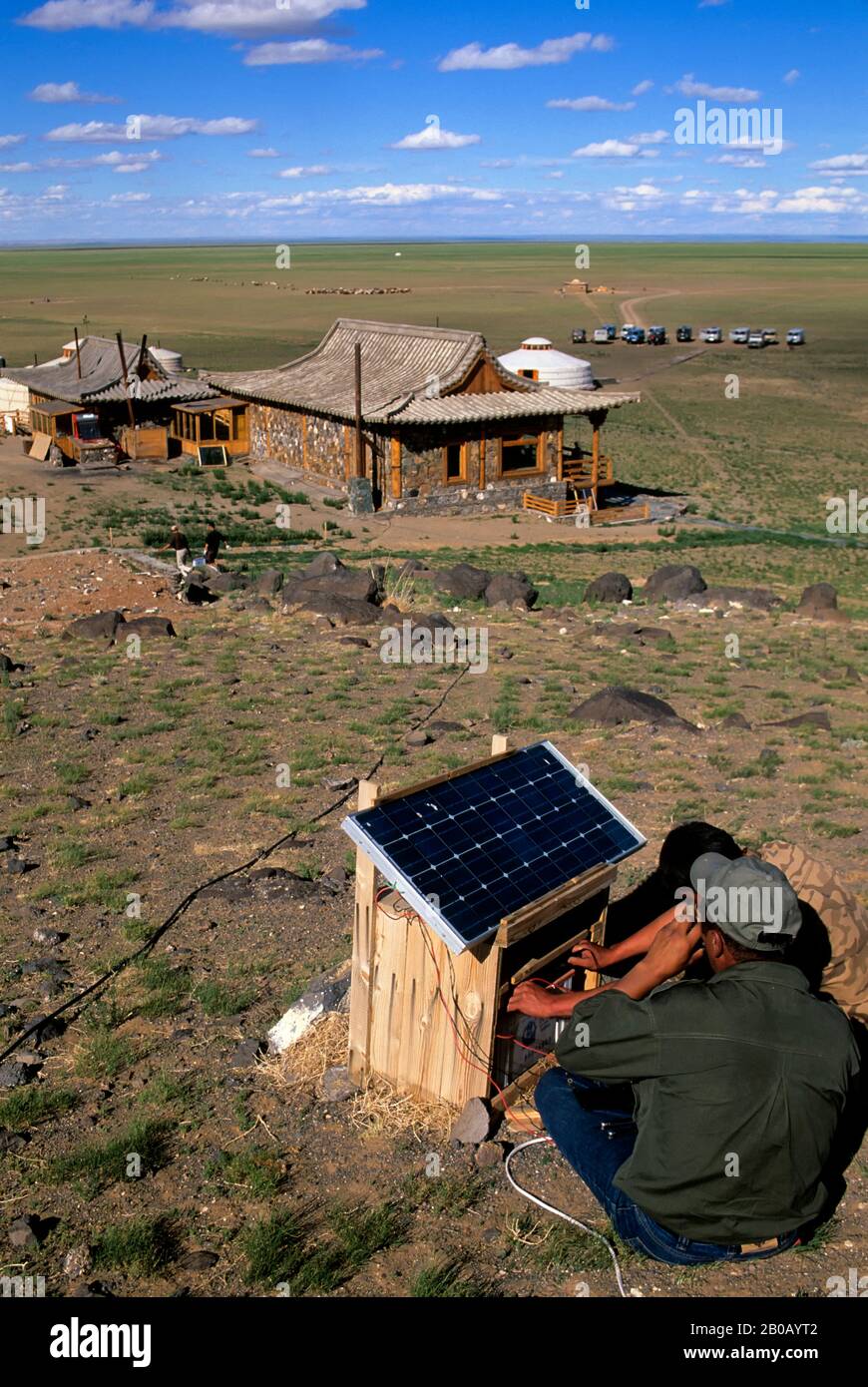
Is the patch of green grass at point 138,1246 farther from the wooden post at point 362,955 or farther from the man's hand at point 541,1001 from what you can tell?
the man's hand at point 541,1001

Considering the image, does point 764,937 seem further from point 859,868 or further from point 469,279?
point 469,279

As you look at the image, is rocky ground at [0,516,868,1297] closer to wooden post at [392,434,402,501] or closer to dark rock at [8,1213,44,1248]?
dark rock at [8,1213,44,1248]

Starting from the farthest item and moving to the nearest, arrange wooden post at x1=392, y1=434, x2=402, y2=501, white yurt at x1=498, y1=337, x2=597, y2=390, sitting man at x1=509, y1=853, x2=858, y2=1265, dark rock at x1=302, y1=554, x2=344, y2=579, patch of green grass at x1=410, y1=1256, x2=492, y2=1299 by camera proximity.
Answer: white yurt at x1=498, y1=337, x2=597, y2=390 → wooden post at x1=392, y1=434, x2=402, y2=501 → dark rock at x1=302, y1=554, x2=344, y2=579 → patch of green grass at x1=410, y1=1256, x2=492, y2=1299 → sitting man at x1=509, y1=853, x2=858, y2=1265

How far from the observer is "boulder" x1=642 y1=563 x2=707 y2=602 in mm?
21375

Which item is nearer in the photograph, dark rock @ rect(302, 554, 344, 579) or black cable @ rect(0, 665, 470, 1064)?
black cable @ rect(0, 665, 470, 1064)

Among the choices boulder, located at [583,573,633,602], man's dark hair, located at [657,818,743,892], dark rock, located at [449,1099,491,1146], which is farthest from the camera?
boulder, located at [583,573,633,602]

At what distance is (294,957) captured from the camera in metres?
7.80

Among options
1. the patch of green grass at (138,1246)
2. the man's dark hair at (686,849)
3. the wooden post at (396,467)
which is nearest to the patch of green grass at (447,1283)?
the patch of green grass at (138,1246)

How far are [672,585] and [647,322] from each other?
88.2m

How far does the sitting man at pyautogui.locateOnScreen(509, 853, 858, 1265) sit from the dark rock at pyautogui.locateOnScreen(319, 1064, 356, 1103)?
183 centimetres

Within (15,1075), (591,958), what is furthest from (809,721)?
(15,1075)

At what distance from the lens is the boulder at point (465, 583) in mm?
20844

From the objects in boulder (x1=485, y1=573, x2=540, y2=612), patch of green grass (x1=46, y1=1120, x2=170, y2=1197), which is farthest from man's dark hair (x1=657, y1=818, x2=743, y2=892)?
boulder (x1=485, y1=573, x2=540, y2=612)
